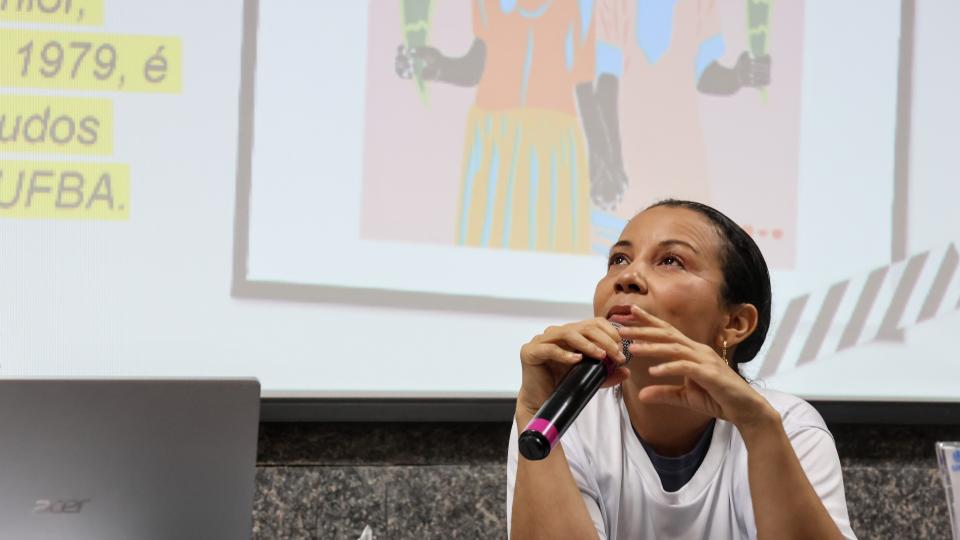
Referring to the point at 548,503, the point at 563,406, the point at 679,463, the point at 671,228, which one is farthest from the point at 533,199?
the point at 563,406

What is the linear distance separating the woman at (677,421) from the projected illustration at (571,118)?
62cm

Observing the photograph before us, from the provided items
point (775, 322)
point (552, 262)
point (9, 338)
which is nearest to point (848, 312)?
point (775, 322)

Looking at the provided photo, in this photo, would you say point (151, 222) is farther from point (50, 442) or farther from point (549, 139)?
point (50, 442)

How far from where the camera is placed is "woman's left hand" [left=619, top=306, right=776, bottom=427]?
1155mm

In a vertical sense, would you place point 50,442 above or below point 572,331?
below

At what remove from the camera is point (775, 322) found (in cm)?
216

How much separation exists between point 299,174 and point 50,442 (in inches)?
41.6

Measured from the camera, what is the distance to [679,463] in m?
1.43

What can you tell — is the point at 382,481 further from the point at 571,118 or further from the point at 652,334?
the point at 652,334

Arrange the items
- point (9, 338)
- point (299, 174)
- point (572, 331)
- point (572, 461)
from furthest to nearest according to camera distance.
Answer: point (299, 174) < point (9, 338) < point (572, 461) < point (572, 331)

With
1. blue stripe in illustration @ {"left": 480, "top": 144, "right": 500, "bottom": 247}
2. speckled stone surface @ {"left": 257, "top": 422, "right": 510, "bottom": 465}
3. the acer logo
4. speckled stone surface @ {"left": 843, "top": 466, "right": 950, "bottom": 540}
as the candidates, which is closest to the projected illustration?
blue stripe in illustration @ {"left": 480, "top": 144, "right": 500, "bottom": 247}

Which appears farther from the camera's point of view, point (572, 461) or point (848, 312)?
point (848, 312)

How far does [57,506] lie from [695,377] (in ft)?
2.27

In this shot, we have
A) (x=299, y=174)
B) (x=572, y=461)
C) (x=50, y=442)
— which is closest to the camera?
(x=50, y=442)
